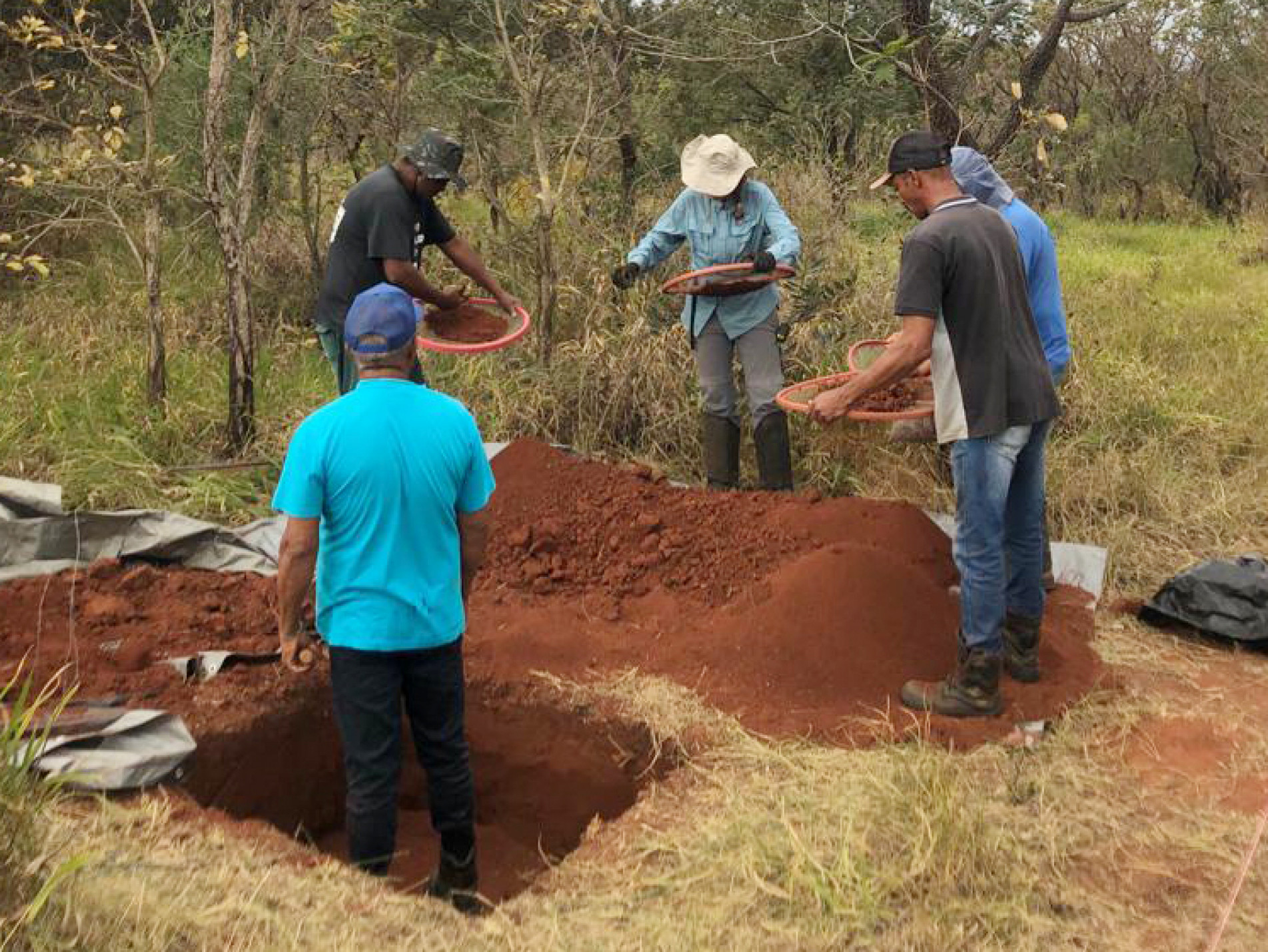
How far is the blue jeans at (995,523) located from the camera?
368cm

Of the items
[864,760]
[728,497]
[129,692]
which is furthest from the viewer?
[728,497]

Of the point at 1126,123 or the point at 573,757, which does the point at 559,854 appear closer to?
the point at 573,757

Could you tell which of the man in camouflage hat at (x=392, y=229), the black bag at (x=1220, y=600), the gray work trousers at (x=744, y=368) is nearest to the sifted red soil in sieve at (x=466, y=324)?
the man in camouflage hat at (x=392, y=229)

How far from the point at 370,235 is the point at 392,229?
0.31 feet

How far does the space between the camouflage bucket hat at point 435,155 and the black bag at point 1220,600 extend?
3297mm

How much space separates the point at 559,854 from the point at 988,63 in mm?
8896

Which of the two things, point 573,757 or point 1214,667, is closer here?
point 573,757

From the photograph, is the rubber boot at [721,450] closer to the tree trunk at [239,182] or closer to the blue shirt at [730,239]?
the blue shirt at [730,239]

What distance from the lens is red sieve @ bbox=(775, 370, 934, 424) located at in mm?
4008

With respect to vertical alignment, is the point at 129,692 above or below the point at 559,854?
above

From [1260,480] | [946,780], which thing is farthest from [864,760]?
[1260,480]

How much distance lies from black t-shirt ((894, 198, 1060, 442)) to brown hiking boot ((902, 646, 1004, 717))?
2.39 ft

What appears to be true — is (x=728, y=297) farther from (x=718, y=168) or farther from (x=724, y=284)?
(x=718, y=168)

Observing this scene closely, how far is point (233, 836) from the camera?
301 cm
